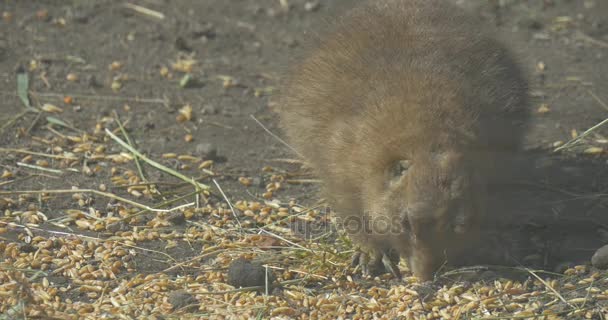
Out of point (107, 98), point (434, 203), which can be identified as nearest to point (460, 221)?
point (434, 203)

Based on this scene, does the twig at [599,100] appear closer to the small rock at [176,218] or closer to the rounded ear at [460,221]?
the rounded ear at [460,221]

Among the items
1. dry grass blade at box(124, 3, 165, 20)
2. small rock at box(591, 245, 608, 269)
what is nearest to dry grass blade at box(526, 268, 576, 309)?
small rock at box(591, 245, 608, 269)

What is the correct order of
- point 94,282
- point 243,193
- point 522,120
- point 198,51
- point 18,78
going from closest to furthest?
point 94,282, point 522,120, point 243,193, point 18,78, point 198,51

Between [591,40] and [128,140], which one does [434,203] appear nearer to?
[128,140]

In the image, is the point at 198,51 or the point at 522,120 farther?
the point at 198,51

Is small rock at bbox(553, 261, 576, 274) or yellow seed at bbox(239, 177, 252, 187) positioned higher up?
small rock at bbox(553, 261, 576, 274)

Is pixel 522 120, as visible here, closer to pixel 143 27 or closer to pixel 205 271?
pixel 205 271

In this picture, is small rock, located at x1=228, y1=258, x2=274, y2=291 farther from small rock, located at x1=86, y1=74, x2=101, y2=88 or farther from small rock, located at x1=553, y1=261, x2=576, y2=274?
small rock, located at x1=86, y1=74, x2=101, y2=88

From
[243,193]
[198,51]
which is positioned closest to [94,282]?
[243,193]
